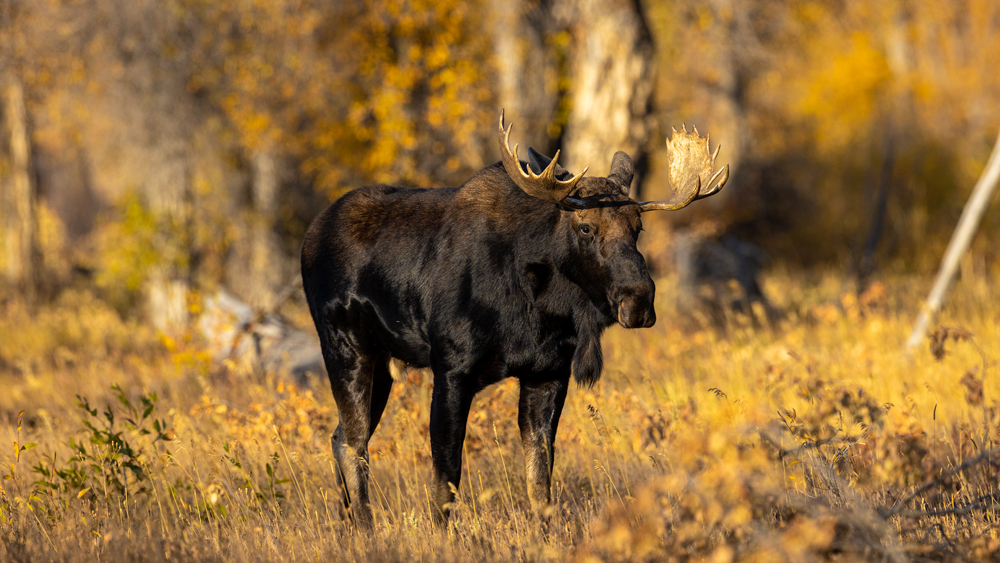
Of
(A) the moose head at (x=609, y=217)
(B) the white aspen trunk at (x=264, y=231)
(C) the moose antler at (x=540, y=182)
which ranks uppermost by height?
(C) the moose antler at (x=540, y=182)

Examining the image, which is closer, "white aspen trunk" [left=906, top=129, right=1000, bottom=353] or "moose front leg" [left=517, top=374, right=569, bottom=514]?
"moose front leg" [left=517, top=374, right=569, bottom=514]

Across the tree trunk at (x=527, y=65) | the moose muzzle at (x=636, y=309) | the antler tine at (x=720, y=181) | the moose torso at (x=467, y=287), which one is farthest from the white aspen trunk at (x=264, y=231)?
the moose muzzle at (x=636, y=309)

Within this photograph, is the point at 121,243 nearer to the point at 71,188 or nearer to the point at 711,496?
the point at 711,496

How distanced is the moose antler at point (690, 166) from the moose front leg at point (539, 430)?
1095 millimetres

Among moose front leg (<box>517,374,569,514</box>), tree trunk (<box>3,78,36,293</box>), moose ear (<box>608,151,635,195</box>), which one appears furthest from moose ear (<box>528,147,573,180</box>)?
tree trunk (<box>3,78,36,293</box>)

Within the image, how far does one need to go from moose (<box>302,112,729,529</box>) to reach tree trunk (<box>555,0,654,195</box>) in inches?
263

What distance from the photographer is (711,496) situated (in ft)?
8.29

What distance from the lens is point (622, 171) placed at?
171 inches

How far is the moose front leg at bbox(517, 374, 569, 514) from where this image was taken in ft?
14.1

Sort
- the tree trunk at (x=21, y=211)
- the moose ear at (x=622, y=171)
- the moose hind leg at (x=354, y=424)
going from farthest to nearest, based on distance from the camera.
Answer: the tree trunk at (x=21, y=211)
the moose hind leg at (x=354, y=424)
the moose ear at (x=622, y=171)

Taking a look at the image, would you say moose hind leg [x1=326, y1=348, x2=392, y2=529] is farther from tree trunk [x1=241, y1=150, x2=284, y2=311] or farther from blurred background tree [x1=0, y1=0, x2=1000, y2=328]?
tree trunk [x1=241, y1=150, x2=284, y2=311]

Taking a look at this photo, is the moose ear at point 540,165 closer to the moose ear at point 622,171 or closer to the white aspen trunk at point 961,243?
the moose ear at point 622,171

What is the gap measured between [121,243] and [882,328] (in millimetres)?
11509

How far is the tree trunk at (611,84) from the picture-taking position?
10.8 meters
